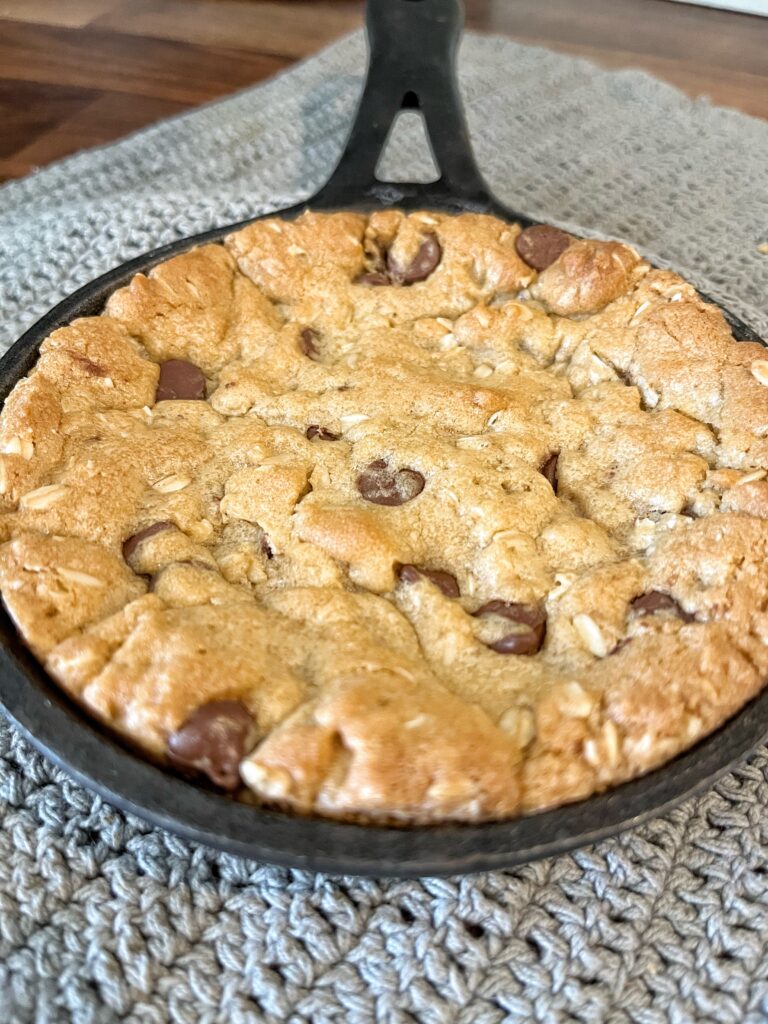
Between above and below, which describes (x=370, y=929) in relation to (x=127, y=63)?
below

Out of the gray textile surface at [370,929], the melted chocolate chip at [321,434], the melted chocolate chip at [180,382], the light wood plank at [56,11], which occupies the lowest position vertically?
the gray textile surface at [370,929]

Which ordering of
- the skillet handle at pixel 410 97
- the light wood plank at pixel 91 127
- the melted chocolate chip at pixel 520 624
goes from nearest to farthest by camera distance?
the melted chocolate chip at pixel 520 624
the skillet handle at pixel 410 97
the light wood plank at pixel 91 127

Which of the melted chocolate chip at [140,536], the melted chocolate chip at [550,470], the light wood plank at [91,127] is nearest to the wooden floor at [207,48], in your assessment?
the light wood plank at [91,127]

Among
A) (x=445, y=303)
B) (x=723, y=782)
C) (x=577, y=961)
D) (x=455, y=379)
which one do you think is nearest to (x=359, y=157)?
(x=445, y=303)

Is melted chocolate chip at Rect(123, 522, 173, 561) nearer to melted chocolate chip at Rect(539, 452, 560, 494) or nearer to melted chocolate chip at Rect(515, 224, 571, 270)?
melted chocolate chip at Rect(539, 452, 560, 494)

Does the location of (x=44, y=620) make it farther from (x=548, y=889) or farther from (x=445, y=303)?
(x=445, y=303)

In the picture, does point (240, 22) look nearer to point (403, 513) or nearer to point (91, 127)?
point (91, 127)

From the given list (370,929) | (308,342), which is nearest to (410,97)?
(308,342)

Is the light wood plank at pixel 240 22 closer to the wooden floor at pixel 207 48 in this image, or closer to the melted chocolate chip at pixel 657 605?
the wooden floor at pixel 207 48
